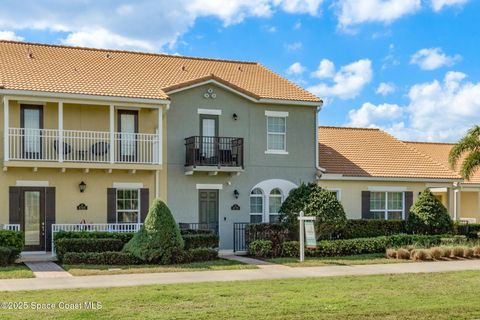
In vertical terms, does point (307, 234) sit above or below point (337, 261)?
above

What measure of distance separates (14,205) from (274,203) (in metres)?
10.0

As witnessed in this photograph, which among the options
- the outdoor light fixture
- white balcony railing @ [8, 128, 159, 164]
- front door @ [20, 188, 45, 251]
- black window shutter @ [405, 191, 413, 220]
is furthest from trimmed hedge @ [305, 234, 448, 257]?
front door @ [20, 188, 45, 251]

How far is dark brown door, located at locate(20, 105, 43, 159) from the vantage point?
2364cm

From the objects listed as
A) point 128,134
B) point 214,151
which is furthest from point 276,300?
point 214,151

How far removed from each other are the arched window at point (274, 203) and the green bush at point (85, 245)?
7.64 m

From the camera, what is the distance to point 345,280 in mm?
17266

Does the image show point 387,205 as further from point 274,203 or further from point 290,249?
point 290,249

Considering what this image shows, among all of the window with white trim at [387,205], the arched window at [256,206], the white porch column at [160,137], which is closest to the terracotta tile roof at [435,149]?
the window with white trim at [387,205]

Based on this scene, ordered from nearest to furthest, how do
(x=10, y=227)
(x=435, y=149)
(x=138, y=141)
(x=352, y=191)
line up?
(x=10, y=227) → (x=138, y=141) → (x=352, y=191) → (x=435, y=149)

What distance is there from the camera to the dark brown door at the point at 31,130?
23.6m

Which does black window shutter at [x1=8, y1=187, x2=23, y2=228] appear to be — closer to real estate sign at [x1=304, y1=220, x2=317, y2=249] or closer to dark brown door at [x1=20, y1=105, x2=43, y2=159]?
dark brown door at [x1=20, y1=105, x2=43, y2=159]

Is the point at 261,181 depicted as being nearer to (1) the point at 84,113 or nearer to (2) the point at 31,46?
(1) the point at 84,113

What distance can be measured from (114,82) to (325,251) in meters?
9.87

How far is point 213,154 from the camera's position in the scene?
26062 millimetres
